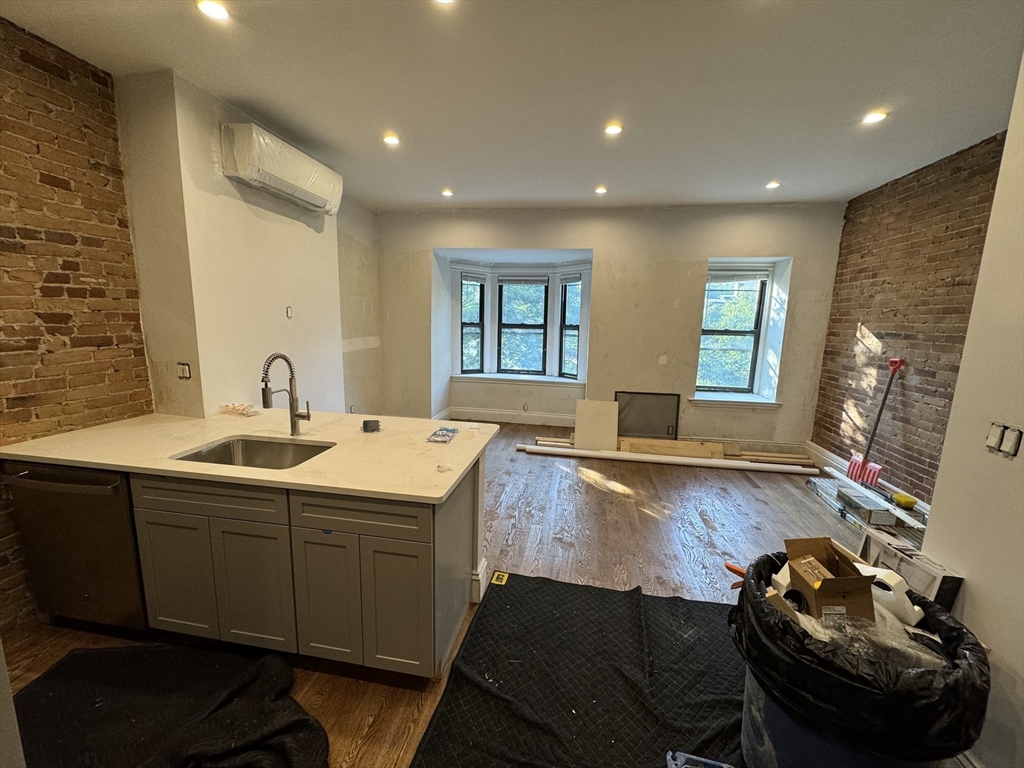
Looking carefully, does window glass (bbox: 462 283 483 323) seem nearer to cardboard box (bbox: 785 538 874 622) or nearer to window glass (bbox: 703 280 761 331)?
window glass (bbox: 703 280 761 331)

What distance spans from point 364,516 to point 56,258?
206 centimetres

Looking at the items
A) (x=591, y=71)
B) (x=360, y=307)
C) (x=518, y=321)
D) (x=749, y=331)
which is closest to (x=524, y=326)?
(x=518, y=321)

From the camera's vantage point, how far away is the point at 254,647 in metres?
1.79

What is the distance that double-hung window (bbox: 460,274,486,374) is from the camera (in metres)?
6.10

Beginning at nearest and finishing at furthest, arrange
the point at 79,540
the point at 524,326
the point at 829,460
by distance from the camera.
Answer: the point at 79,540, the point at 829,460, the point at 524,326

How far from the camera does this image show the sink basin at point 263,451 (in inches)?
79.7

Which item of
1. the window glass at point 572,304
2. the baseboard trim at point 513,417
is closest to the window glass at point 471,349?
the baseboard trim at point 513,417

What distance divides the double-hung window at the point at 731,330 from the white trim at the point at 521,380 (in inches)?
65.2

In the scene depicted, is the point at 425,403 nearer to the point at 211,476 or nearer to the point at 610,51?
the point at 211,476

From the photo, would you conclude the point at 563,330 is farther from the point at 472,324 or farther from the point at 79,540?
the point at 79,540

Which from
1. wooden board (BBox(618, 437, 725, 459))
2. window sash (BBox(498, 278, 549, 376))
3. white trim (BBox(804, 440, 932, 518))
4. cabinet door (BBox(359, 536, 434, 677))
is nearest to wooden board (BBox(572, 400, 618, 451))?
wooden board (BBox(618, 437, 725, 459))

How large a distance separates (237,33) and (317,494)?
6.97 feet

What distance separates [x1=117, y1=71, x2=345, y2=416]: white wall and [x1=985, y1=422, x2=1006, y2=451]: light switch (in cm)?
350

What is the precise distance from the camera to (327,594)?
1594mm
